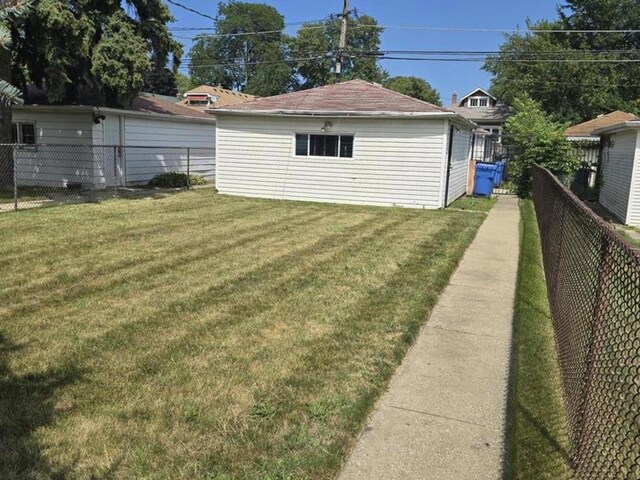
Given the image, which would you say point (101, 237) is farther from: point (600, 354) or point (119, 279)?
point (600, 354)

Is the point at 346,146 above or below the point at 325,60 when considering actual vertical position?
below

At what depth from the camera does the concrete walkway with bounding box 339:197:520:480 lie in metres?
3.15

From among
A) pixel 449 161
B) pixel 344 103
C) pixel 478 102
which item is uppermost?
pixel 478 102

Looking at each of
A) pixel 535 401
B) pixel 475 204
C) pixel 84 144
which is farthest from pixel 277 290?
pixel 84 144

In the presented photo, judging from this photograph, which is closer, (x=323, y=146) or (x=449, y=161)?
(x=449, y=161)

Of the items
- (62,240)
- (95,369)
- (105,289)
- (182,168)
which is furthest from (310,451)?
(182,168)

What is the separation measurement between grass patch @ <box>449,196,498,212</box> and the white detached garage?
0.49m

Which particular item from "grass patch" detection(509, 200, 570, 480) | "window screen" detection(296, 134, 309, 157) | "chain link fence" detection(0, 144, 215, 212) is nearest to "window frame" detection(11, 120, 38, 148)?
"chain link fence" detection(0, 144, 215, 212)

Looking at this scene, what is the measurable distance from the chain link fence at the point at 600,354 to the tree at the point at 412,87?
2638 inches

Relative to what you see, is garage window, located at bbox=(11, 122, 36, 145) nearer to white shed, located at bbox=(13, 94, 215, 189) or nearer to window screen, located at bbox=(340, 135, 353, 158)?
white shed, located at bbox=(13, 94, 215, 189)

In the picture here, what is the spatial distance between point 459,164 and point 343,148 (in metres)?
4.28

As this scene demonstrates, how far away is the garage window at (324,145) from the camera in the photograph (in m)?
15.3

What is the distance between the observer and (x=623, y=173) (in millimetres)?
14656

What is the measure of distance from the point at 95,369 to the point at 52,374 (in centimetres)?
30
